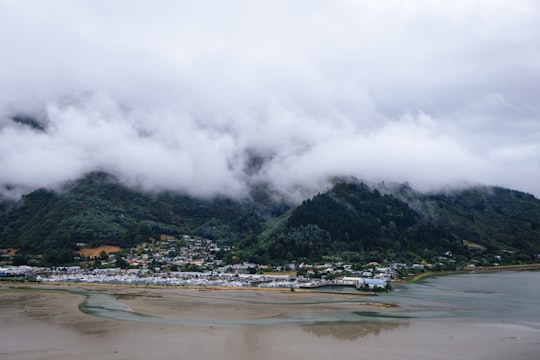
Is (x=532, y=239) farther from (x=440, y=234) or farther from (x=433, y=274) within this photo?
(x=433, y=274)

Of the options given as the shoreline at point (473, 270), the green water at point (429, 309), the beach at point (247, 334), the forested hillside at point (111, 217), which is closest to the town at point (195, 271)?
the shoreline at point (473, 270)

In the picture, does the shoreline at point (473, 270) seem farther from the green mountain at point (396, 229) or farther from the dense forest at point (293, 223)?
the dense forest at point (293, 223)

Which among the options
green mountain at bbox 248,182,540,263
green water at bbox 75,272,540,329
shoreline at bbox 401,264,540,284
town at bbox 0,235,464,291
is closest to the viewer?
green water at bbox 75,272,540,329

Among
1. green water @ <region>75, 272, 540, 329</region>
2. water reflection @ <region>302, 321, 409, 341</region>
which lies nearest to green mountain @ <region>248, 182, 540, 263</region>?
green water @ <region>75, 272, 540, 329</region>

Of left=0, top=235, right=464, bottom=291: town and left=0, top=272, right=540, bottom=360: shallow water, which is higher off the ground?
left=0, top=235, right=464, bottom=291: town

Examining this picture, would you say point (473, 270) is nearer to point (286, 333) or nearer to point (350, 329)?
point (350, 329)

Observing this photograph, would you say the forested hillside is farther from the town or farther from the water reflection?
the water reflection
